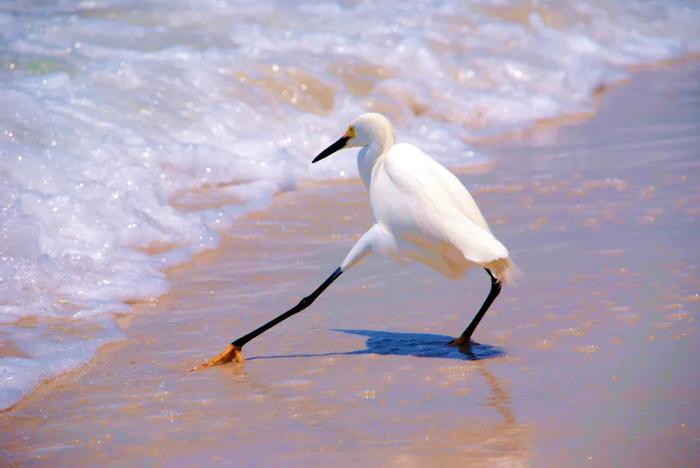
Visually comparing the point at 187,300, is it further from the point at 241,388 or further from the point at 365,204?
the point at 365,204

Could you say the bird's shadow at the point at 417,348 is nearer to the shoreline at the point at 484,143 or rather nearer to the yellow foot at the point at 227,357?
the yellow foot at the point at 227,357

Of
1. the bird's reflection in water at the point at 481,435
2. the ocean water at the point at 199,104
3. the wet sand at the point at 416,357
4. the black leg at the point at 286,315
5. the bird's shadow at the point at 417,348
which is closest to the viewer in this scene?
the bird's reflection in water at the point at 481,435

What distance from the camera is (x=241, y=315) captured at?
16.1 ft

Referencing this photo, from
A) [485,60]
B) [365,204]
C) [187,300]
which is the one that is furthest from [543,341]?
[485,60]

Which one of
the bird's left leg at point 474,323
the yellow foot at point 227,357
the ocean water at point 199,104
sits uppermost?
the bird's left leg at point 474,323

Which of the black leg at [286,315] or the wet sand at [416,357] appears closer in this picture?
the wet sand at [416,357]

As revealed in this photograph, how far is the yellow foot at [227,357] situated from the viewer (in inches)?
167

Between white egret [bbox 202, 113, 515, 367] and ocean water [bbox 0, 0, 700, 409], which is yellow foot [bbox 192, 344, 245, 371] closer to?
white egret [bbox 202, 113, 515, 367]

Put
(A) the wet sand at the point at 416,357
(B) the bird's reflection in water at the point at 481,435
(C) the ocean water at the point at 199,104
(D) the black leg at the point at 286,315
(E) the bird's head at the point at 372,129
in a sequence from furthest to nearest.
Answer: (C) the ocean water at the point at 199,104
(E) the bird's head at the point at 372,129
(D) the black leg at the point at 286,315
(A) the wet sand at the point at 416,357
(B) the bird's reflection in water at the point at 481,435

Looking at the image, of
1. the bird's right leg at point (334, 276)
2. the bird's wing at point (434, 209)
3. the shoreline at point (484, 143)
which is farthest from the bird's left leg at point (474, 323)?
the shoreline at point (484, 143)

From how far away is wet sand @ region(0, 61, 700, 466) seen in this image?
3.34m

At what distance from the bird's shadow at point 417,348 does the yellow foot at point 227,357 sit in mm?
79

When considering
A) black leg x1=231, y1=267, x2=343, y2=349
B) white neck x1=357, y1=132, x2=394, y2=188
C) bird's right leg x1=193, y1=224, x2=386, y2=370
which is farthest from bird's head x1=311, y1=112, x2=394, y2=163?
black leg x1=231, y1=267, x2=343, y2=349

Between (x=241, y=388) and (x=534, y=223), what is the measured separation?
244 centimetres
